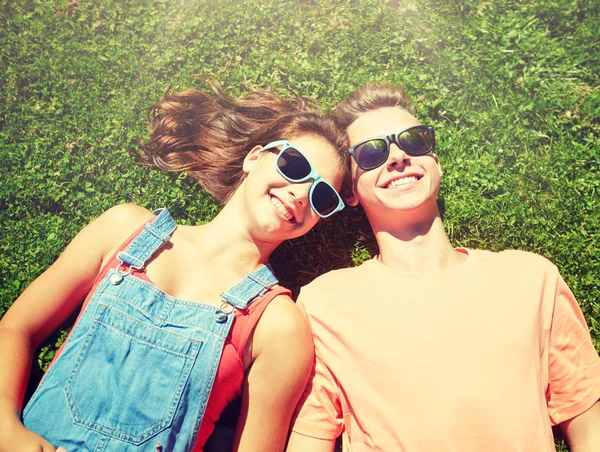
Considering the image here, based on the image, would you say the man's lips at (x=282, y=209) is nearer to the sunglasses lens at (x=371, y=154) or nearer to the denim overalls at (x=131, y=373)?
the sunglasses lens at (x=371, y=154)

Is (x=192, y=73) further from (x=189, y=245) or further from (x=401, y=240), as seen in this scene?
(x=401, y=240)

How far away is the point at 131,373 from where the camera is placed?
278 cm

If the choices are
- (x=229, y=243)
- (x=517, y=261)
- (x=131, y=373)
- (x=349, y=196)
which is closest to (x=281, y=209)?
(x=229, y=243)

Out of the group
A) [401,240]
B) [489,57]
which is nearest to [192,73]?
[401,240]

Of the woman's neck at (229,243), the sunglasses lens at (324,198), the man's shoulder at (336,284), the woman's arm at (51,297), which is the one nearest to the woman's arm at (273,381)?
the man's shoulder at (336,284)

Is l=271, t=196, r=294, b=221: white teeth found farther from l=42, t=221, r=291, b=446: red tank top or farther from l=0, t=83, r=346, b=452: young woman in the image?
l=42, t=221, r=291, b=446: red tank top

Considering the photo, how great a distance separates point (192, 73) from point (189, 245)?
196 cm

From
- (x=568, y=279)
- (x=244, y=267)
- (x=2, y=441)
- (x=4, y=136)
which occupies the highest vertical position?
(x=4, y=136)

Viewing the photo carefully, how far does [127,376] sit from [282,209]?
1.50 m

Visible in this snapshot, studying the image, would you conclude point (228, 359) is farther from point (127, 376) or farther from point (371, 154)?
point (371, 154)

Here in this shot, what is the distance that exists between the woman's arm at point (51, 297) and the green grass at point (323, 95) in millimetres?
798

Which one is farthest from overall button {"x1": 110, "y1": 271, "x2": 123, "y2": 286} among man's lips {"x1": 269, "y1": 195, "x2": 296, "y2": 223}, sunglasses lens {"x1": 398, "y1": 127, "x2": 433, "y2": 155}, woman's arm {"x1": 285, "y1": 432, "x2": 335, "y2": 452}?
sunglasses lens {"x1": 398, "y1": 127, "x2": 433, "y2": 155}

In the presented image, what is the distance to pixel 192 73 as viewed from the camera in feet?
14.3

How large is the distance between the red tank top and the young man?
484 mm
